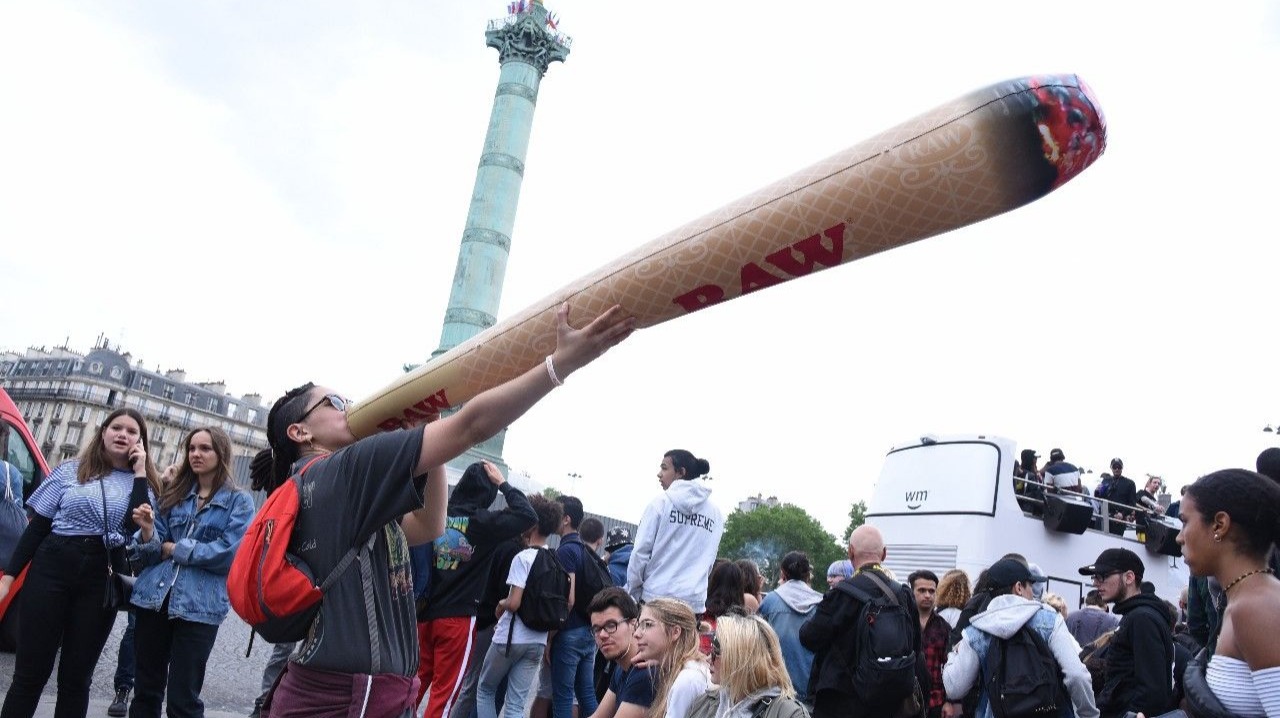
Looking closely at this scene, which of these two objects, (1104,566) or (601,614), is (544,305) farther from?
(1104,566)

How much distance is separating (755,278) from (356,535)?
1.30 metres

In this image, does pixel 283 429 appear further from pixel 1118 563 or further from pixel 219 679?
pixel 219 679

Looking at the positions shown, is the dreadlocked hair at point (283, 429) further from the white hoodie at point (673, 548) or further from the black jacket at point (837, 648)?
the white hoodie at point (673, 548)

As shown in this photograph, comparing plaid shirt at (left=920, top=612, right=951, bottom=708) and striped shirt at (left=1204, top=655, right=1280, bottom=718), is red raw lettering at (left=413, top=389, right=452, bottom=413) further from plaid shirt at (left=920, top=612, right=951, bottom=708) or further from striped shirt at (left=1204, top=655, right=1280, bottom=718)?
plaid shirt at (left=920, top=612, right=951, bottom=708)

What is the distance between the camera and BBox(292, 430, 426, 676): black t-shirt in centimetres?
248

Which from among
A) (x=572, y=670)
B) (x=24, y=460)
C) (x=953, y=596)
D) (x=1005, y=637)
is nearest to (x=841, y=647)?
(x=1005, y=637)

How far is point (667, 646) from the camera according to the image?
4.53m

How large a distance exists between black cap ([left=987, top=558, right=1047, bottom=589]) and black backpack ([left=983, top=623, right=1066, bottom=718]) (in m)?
0.42

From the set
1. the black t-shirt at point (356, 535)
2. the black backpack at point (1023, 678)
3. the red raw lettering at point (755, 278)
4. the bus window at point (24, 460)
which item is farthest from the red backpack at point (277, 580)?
the bus window at point (24, 460)

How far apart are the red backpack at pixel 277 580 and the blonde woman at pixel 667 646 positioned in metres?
2.24

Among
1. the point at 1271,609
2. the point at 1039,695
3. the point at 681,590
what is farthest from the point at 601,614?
the point at 1271,609

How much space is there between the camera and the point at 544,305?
113 inches

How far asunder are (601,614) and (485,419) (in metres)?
3.30

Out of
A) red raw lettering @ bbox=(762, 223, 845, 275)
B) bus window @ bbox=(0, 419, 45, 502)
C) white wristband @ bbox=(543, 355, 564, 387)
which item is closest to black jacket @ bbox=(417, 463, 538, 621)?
white wristband @ bbox=(543, 355, 564, 387)
